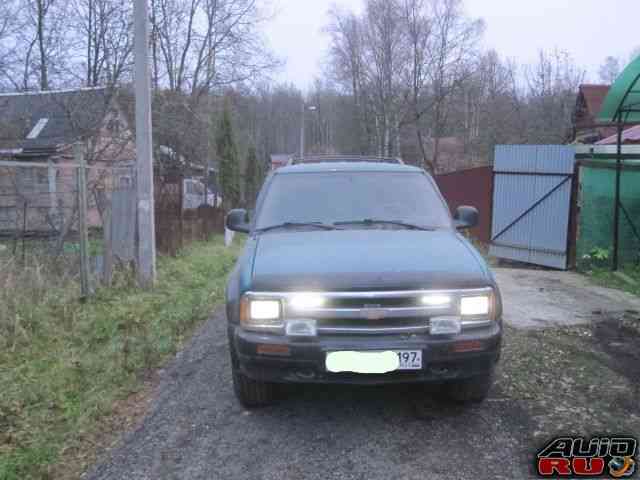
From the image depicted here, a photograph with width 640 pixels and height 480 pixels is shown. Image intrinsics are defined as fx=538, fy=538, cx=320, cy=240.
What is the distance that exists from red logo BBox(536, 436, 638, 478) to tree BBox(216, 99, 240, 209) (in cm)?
2225

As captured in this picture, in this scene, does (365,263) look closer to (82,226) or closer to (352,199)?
(352,199)

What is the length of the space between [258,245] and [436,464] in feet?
6.28

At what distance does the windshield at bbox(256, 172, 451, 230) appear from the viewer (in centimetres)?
450

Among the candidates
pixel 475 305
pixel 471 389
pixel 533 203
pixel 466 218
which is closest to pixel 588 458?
pixel 471 389

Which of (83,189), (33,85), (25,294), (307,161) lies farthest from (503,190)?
(33,85)

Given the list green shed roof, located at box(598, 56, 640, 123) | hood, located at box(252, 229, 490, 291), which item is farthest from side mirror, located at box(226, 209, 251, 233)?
green shed roof, located at box(598, 56, 640, 123)

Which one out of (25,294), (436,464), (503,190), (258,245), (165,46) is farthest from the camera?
(165,46)

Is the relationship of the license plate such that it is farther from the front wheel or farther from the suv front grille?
the front wheel

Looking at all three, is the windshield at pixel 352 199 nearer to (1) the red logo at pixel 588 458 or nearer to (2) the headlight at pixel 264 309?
(2) the headlight at pixel 264 309

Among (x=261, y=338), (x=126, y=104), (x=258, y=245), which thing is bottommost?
(x=261, y=338)

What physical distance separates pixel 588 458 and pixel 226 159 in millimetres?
23126

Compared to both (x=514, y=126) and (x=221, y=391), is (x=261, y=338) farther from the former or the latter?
(x=514, y=126)

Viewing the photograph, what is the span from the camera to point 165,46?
22.6 meters

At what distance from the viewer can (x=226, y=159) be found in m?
25.0
